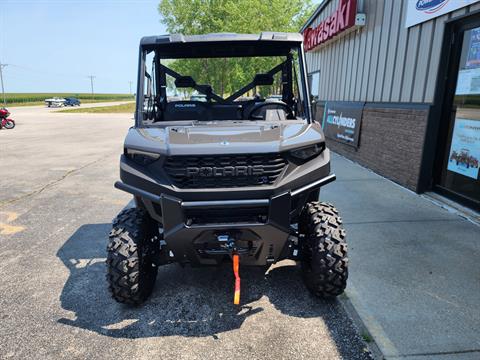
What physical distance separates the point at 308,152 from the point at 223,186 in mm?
737

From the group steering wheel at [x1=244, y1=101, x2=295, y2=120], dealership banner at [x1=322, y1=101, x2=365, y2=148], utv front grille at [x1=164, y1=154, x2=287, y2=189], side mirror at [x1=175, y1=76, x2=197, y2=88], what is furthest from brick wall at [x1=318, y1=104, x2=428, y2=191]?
utv front grille at [x1=164, y1=154, x2=287, y2=189]

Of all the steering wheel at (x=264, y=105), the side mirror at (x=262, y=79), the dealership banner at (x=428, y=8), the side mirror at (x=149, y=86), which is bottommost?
the steering wheel at (x=264, y=105)

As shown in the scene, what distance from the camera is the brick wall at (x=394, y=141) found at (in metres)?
6.12

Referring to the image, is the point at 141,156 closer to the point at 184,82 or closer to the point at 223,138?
the point at 223,138

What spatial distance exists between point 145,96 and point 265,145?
62.0 inches

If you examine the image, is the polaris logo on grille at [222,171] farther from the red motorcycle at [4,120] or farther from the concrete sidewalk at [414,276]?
the red motorcycle at [4,120]

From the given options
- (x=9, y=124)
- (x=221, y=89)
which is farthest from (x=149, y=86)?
(x=9, y=124)

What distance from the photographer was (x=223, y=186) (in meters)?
2.59

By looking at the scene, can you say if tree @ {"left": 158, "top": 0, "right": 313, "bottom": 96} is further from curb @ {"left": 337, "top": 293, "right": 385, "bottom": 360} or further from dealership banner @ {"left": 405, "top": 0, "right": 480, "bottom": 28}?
curb @ {"left": 337, "top": 293, "right": 385, "bottom": 360}

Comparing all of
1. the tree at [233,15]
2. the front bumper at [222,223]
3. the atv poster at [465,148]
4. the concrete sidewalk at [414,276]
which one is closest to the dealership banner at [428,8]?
the atv poster at [465,148]

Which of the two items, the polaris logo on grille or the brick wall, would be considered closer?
the polaris logo on grille

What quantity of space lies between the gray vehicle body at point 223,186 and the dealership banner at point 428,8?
4023mm

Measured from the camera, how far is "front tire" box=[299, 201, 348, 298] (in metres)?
2.87

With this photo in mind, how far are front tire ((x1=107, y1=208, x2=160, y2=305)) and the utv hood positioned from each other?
0.69m
